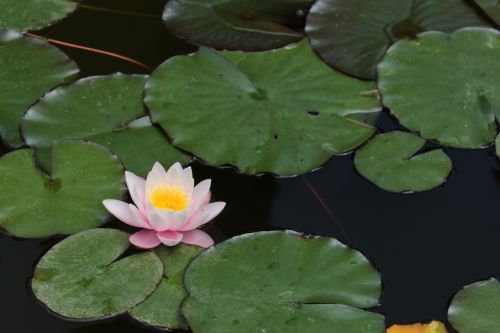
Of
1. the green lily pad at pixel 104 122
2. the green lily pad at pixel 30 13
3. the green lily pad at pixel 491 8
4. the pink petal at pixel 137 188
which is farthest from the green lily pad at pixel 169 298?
the green lily pad at pixel 491 8

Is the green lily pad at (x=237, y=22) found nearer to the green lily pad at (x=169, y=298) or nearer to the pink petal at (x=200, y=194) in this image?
the pink petal at (x=200, y=194)

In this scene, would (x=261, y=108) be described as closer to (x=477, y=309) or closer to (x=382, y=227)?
(x=382, y=227)

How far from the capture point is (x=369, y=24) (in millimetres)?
2604

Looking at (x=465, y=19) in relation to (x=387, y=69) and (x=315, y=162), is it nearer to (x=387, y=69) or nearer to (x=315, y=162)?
(x=387, y=69)

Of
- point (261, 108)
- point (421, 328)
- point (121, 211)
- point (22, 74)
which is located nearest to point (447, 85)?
point (261, 108)

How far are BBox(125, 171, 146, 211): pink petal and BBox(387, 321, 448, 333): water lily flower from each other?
0.69 meters

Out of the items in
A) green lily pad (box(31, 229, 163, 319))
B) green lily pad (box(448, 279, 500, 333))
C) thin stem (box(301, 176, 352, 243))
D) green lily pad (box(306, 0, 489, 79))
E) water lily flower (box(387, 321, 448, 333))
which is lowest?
water lily flower (box(387, 321, 448, 333))

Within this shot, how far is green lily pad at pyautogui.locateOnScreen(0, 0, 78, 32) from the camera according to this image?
102 inches

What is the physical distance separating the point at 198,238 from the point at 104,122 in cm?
48

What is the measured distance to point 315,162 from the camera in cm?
221

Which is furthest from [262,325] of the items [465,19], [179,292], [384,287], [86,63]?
[465,19]

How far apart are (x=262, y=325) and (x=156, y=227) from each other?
15.3 inches

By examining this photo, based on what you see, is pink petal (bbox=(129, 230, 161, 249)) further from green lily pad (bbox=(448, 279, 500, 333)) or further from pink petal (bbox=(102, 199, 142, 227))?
green lily pad (bbox=(448, 279, 500, 333))

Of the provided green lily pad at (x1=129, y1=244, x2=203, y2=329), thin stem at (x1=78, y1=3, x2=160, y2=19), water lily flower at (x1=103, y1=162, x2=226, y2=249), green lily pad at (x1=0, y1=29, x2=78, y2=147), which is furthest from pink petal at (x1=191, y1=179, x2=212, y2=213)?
thin stem at (x1=78, y1=3, x2=160, y2=19)
